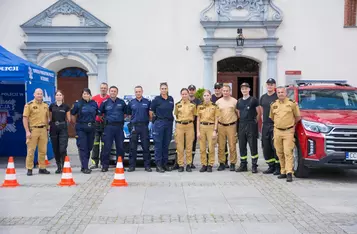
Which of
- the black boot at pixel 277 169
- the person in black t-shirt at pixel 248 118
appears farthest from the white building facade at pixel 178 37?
the black boot at pixel 277 169

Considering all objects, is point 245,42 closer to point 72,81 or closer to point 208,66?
point 208,66

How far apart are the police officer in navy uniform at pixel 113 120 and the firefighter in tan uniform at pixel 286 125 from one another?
3.27m

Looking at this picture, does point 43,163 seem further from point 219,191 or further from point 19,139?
point 219,191

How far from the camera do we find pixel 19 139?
12562 mm

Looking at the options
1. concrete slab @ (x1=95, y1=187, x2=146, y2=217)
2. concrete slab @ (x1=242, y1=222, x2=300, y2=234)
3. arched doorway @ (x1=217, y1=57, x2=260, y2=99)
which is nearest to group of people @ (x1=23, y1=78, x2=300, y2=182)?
concrete slab @ (x1=95, y1=187, x2=146, y2=217)

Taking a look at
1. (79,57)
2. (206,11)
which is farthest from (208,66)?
(79,57)

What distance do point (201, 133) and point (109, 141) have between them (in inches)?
78.8

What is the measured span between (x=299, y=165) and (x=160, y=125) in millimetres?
3022

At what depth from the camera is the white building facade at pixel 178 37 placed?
1664 centimetres

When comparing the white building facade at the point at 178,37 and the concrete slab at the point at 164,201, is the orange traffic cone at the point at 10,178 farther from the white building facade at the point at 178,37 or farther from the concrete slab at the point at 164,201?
the white building facade at the point at 178,37

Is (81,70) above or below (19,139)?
above

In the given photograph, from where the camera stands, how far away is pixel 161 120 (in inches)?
400

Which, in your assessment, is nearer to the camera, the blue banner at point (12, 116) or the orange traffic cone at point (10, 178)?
the orange traffic cone at point (10, 178)

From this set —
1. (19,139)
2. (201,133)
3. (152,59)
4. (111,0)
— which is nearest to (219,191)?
(201,133)
